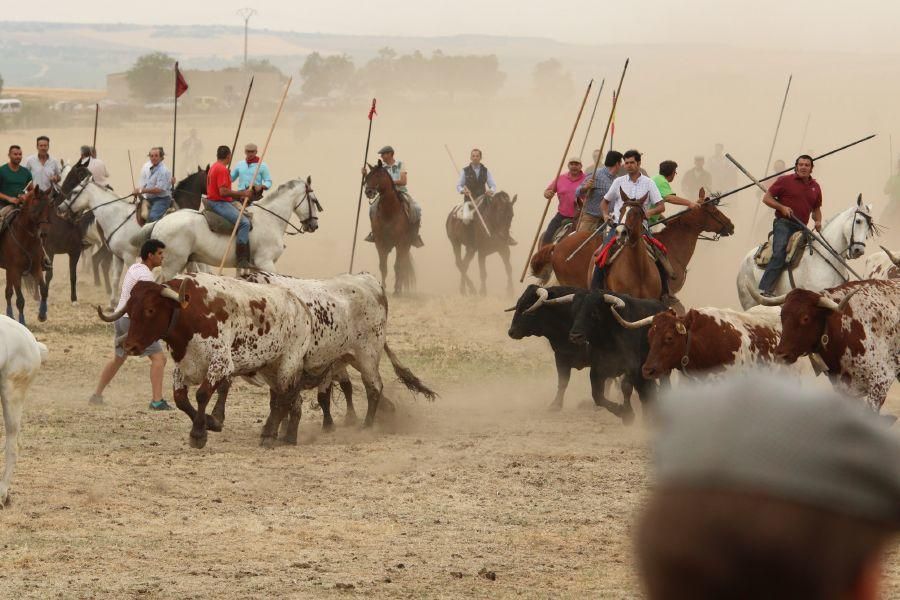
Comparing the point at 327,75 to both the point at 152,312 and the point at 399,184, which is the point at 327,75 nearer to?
the point at 399,184

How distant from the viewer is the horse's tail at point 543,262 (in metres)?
17.0

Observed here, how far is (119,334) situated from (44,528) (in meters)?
5.50

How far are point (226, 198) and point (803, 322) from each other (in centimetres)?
1006

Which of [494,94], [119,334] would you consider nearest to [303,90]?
[494,94]

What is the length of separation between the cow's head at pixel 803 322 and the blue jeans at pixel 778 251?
172 inches

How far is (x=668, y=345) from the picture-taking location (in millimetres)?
11719

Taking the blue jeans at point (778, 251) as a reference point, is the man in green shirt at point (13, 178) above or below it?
below

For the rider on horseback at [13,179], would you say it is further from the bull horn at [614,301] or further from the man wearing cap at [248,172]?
the bull horn at [614,301]

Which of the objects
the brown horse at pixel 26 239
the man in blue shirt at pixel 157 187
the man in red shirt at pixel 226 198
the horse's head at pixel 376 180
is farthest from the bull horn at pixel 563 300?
the horse's head at pixel 376 180

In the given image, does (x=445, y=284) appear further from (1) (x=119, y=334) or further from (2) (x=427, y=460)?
(2) (x=427, y=460)

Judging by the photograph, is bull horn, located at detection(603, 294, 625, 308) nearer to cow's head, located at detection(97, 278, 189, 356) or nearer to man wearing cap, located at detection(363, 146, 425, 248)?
cow's head, located at detection(97, 278, 189, 356)

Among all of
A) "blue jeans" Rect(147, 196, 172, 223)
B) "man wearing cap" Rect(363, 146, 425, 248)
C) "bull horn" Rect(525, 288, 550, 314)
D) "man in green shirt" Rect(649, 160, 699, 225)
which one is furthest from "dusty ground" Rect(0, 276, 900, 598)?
"man wearing cap" Rect(363, 146, 425, 248)

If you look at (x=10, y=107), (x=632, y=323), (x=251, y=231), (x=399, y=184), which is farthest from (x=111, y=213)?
(x=10, y=107)

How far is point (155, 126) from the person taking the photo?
267 ft
